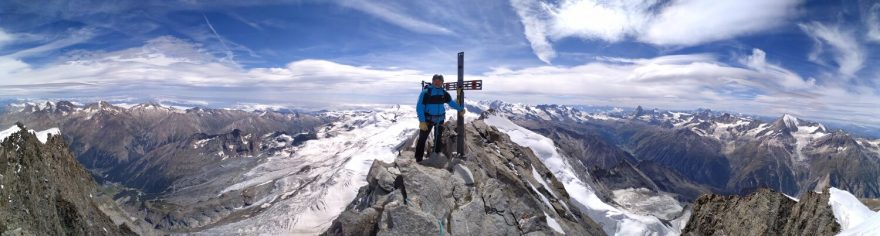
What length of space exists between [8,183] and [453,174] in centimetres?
2315

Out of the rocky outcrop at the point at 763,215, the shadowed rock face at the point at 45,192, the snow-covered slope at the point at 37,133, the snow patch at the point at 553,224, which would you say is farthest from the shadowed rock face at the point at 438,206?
the snow-covered slope at the point at 37,133

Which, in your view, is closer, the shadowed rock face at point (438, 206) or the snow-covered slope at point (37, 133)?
the snow-covered slope at point (37, 133)

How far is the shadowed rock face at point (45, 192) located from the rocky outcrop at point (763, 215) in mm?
36086

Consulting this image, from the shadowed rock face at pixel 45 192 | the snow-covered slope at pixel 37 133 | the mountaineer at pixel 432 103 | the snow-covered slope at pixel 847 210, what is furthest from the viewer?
the mountaineer at pixel 432 103

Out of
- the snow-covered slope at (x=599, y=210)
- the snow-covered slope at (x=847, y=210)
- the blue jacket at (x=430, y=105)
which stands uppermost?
the blue jacket at (x=430, y=105)

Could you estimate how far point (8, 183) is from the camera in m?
21.1

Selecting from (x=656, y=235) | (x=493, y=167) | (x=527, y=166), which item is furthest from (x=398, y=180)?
(x=656, y=235)

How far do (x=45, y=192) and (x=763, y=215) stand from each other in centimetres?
4289

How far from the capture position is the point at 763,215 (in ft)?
92.6

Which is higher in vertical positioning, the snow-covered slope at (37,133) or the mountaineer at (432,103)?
the mountaineer at (432,103)

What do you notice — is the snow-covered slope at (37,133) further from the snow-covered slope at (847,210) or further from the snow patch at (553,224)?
the snow-covered slope at (847,210)

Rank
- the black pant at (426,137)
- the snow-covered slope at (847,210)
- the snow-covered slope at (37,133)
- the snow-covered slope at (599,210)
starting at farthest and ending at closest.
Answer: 1. the snow-covered slope at (599,210)
2. the black pant at (426,137)
3. the snow-covered slope at (37,133)
4. the snow-covered slope at (847,210)

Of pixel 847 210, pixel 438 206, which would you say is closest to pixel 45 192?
pixel 438 206

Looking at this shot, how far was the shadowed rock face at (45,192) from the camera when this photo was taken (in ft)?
67.7
